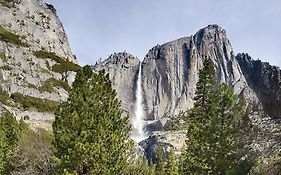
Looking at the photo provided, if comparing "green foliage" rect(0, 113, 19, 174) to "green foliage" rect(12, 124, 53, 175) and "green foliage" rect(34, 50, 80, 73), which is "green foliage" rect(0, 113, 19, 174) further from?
"green foliage" rect(34, 50, 80, 73)

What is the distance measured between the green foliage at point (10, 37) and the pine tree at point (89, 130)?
7887cm

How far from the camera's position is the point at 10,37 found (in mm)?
108625

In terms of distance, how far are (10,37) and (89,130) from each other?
8633 cm

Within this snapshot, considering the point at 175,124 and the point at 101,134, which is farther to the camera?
the point at 175,124

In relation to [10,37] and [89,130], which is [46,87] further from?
[89,130]

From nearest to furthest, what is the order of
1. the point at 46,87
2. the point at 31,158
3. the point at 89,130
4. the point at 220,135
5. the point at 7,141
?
the point at 89,130 → the point at 220,135 → the point at 31,158 → the point at 7,141 → the point at 46,87

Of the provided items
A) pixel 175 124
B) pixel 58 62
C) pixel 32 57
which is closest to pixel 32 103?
pixel 32 57

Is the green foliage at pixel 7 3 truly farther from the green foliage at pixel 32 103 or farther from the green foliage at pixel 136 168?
the green foliage at pixel 136 168

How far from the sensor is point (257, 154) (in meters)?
16.5

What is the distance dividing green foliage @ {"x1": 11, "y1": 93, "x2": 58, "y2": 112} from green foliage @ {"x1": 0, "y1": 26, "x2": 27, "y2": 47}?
78.6 feet

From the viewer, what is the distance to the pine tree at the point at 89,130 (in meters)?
27.9

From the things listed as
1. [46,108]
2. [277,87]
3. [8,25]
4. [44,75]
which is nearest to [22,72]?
[44,75]

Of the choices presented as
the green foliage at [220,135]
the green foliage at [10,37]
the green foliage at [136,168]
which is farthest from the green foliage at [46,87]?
the green foliage at [220,135]

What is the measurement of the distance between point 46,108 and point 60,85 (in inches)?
574
